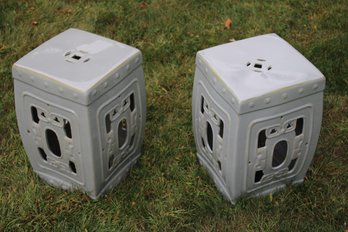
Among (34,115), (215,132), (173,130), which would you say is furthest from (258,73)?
(34,115)

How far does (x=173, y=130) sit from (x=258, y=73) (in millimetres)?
1036

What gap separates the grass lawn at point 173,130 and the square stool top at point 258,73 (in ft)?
2.24

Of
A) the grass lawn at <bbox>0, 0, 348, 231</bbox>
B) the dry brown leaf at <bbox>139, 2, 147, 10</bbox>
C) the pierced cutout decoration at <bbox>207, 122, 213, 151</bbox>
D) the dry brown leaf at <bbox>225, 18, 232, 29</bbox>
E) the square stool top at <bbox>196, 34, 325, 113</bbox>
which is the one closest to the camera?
the square stool top at <bbox>196, 34, 325, 113</bbox>

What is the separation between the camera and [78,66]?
8.59 ft

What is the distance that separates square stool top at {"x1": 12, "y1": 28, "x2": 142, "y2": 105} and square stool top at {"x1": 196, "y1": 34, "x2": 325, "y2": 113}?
434mm

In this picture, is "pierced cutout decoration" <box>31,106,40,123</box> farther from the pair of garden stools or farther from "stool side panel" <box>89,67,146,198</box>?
"stool side panel" <box>89,67,146,198</box>

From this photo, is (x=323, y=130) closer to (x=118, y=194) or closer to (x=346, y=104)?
(x=346, y=104)

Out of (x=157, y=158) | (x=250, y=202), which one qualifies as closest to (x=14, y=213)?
(x=157, y=158)

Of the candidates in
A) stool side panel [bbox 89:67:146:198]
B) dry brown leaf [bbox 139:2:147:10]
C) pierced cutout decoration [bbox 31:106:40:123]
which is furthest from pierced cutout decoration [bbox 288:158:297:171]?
dry brown leaf [bbox 139:2:147:10]

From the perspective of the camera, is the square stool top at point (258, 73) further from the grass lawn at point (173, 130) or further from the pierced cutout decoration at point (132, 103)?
the grass lawn at point (173, 130)

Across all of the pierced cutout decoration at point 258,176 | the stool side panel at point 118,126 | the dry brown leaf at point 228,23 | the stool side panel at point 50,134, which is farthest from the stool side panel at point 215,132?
the dry brown leaf at point 228,23

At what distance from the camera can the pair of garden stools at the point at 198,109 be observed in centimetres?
249

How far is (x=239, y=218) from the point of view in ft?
9.21

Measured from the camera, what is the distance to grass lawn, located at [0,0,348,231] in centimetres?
284
